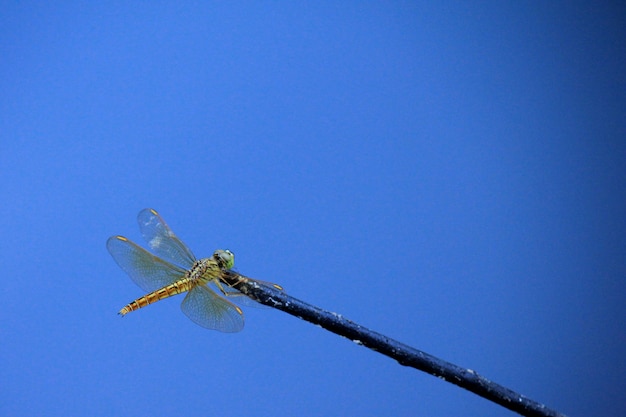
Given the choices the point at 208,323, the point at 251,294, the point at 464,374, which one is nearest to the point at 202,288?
the point at 208,323

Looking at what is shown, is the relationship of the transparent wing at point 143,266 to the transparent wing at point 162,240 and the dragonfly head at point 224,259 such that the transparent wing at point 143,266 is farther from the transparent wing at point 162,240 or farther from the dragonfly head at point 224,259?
the dragonfly head at point 224,259

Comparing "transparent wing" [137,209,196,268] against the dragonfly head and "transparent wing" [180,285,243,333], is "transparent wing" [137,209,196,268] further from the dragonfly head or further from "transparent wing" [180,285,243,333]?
the dragonfly head

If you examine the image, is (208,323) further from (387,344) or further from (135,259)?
(387,344)

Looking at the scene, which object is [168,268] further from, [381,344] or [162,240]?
[381,344]

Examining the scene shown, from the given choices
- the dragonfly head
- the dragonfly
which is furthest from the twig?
the dragonfly

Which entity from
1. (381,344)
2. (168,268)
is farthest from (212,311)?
(381,344)

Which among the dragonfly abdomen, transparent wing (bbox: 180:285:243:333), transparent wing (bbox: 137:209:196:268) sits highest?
transparent wing (bbox: 137:209:196:268)
